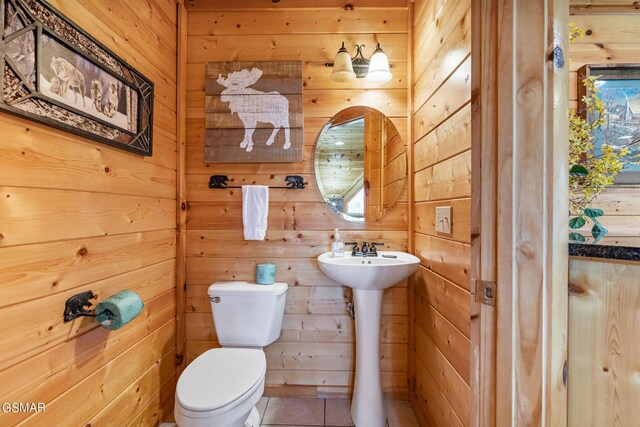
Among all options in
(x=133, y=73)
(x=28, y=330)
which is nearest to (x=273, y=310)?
(x=28, y=330)

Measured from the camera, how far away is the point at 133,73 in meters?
1.27

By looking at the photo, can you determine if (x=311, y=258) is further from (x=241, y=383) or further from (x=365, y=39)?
(x=365, y=39)

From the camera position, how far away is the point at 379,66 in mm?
1560

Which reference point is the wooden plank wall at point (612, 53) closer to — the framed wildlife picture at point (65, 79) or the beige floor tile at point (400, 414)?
the beige floor tile at point (400, 414)

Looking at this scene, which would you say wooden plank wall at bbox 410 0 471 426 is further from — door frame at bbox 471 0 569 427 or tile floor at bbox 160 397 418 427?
door frame at bbox 471 0 569 427

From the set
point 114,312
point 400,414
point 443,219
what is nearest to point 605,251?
point 443,219

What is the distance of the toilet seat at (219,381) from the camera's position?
1.02 m

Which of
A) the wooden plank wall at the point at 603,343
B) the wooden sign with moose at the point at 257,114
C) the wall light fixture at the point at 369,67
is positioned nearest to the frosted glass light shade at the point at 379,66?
the wall light fixture at the point at 369,67

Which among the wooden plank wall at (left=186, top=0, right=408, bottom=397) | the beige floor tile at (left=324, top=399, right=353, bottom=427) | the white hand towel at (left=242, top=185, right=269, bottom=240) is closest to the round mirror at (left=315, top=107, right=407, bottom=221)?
the wooden plank wall at (left=186, top=0, right=408, bottom=397)

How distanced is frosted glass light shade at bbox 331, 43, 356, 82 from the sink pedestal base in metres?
1.25

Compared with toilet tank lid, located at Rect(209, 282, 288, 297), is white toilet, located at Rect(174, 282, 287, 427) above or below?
below

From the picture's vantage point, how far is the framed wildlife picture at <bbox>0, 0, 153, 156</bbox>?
0.79 metres

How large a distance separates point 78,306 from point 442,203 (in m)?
1.53
